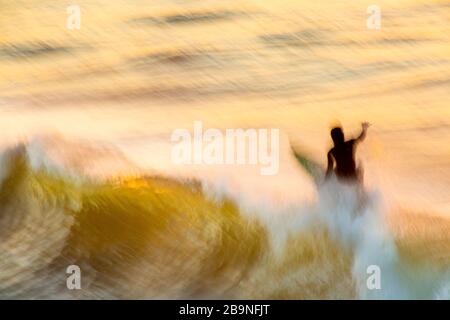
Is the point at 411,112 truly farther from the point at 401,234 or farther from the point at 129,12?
the point at 129,12

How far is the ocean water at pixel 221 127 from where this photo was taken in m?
4.95

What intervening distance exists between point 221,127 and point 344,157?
453mm

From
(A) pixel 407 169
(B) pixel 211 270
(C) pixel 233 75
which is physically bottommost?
(B) pixel 211 270

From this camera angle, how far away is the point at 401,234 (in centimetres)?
498

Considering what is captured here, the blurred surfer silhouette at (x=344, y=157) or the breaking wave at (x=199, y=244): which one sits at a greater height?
the blurred surfer silhouette at (x=344, y=157)

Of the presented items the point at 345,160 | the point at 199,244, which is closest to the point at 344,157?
the point at 345,160

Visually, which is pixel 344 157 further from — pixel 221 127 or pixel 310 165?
pixel 221 127

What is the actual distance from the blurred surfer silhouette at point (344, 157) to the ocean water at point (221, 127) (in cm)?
3

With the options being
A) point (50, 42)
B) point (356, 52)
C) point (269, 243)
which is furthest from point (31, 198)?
point (356, 52)

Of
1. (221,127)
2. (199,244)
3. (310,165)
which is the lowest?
(199,244)

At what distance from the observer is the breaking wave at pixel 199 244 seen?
4930 millimetres

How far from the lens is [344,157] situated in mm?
4988

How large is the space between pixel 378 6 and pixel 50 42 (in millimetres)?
1191

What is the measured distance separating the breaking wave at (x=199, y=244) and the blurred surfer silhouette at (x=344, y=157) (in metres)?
0.05
